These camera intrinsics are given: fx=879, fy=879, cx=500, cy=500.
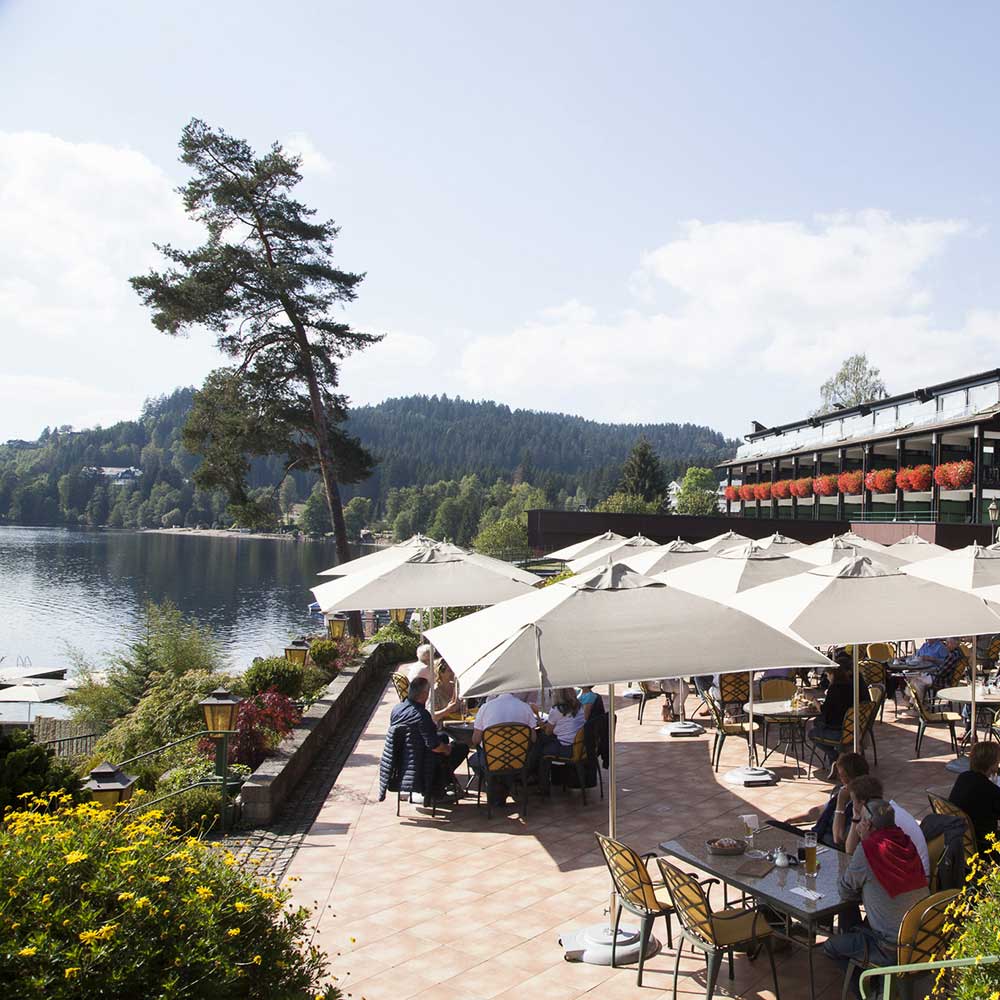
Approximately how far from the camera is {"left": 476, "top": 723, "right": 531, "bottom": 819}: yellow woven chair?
352 inches

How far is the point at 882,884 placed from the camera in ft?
15.7

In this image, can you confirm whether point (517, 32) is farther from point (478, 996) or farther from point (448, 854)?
point (478, 996)

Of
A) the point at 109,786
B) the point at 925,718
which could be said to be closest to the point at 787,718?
the point at 925,718

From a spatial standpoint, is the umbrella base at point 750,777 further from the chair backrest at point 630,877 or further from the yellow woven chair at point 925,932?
the yellow woven chair at point 925,932

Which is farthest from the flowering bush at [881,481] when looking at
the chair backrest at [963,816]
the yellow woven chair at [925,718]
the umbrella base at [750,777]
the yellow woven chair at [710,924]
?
the yellow woven chair at [710,924]

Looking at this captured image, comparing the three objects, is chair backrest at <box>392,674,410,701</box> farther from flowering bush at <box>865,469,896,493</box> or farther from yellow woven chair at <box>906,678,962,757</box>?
flowering bush at <box>865,469,896,493</box>

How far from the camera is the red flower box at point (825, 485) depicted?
39844mm

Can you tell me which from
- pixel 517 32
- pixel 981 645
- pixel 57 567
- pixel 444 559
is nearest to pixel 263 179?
pixel 517 32

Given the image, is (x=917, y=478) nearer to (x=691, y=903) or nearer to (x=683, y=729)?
(x=683, y=729)

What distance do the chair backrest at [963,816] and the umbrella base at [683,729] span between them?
245 inches

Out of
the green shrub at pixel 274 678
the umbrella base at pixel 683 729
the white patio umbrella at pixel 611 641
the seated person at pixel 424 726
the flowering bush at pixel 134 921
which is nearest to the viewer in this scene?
the flowering bush at pixel 134 921

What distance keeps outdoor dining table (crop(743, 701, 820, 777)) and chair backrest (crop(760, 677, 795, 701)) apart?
0.82 feet

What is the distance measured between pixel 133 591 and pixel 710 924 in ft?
215

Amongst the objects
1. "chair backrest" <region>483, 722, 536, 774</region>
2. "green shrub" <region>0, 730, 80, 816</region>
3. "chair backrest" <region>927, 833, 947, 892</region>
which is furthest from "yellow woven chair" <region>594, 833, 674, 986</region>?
"green shrub" <region>0, 730, 80, 816</region>
